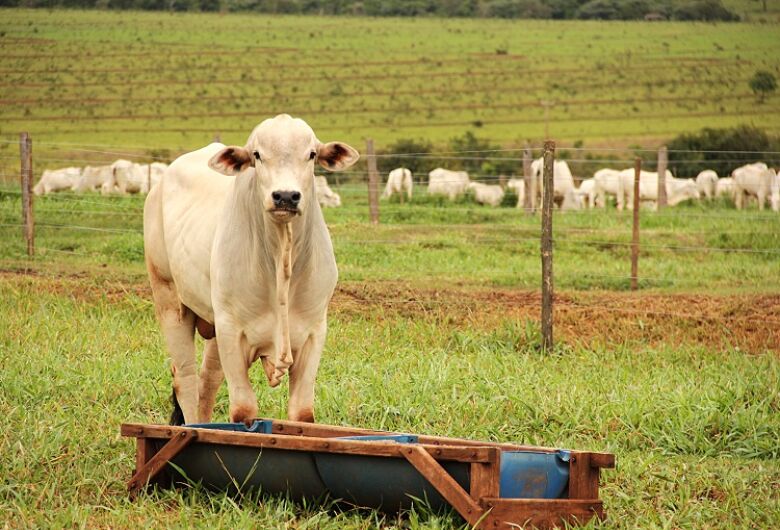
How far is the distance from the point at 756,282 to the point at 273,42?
59.6 m

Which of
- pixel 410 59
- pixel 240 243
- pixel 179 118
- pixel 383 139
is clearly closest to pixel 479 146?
pixel 383 139

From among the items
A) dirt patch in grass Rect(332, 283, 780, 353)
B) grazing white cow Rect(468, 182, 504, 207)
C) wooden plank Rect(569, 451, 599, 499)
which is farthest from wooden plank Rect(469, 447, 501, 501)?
grazing white cow Rect(468, 182, 504, 207)

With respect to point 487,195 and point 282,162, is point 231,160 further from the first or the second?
point 487,195

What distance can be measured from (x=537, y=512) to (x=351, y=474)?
82 cm

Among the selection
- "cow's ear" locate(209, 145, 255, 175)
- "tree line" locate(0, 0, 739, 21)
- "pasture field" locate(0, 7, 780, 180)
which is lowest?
"cow's ear" locate(209, 145, 255, 175)

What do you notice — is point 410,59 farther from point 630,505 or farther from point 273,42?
point 630,505

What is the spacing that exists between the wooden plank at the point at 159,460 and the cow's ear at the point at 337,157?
1.47 metres

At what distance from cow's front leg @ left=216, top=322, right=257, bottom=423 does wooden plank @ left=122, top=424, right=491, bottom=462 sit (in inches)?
20.1

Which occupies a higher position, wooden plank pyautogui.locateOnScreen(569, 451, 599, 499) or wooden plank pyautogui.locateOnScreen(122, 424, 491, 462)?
wooden plank pyautogui.locateOnScreen(122, 424, 491, 462)

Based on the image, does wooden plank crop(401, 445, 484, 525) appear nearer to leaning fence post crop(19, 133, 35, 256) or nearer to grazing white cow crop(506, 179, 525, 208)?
leaning fence post crop(19, 133, 35, 256)

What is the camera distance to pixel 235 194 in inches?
236

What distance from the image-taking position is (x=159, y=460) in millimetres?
5406

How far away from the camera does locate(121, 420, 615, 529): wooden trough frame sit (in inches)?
188

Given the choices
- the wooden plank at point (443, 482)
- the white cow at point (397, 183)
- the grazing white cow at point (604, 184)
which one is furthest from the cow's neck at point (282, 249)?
the grazing white cow at point (604, 184)
